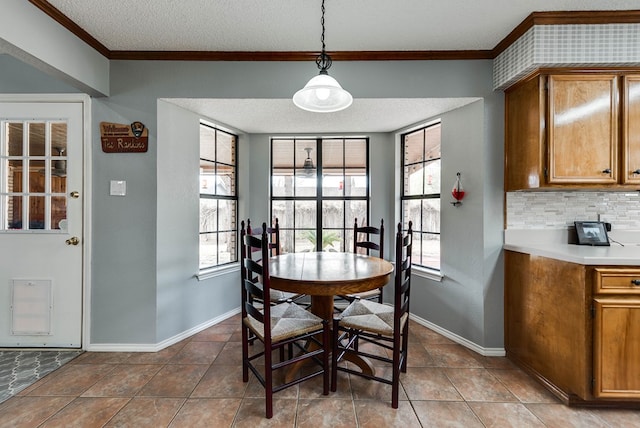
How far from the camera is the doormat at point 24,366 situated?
74.5 inches

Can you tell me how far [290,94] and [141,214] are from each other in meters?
1.59

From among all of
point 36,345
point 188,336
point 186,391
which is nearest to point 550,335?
point 186,391

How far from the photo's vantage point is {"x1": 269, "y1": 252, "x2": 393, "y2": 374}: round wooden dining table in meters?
1.72

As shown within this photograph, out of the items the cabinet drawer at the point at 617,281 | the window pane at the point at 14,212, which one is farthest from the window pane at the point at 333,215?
the window pane at the point at 14,212

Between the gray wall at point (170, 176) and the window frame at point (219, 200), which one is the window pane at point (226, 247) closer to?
the window frame at point (219, 200)

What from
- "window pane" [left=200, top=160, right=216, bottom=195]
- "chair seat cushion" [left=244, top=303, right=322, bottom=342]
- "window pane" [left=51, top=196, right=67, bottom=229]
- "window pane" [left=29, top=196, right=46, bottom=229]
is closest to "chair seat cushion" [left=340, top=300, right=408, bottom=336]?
"chair seat cushion" [left=244, top=303, right=322, bottom=342]

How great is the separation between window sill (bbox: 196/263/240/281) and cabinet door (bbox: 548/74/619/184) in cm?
294

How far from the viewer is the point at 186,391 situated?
6.11 feet

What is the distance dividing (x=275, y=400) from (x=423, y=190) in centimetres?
234

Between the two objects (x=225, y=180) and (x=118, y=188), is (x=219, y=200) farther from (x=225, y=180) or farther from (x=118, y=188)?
(x=118, y=188)

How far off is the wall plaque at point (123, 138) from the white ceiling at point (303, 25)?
1.53 ft

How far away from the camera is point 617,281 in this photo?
167 centimetres

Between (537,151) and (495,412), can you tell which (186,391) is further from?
(537,151)

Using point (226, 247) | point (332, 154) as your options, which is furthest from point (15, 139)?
point (332, 154)
